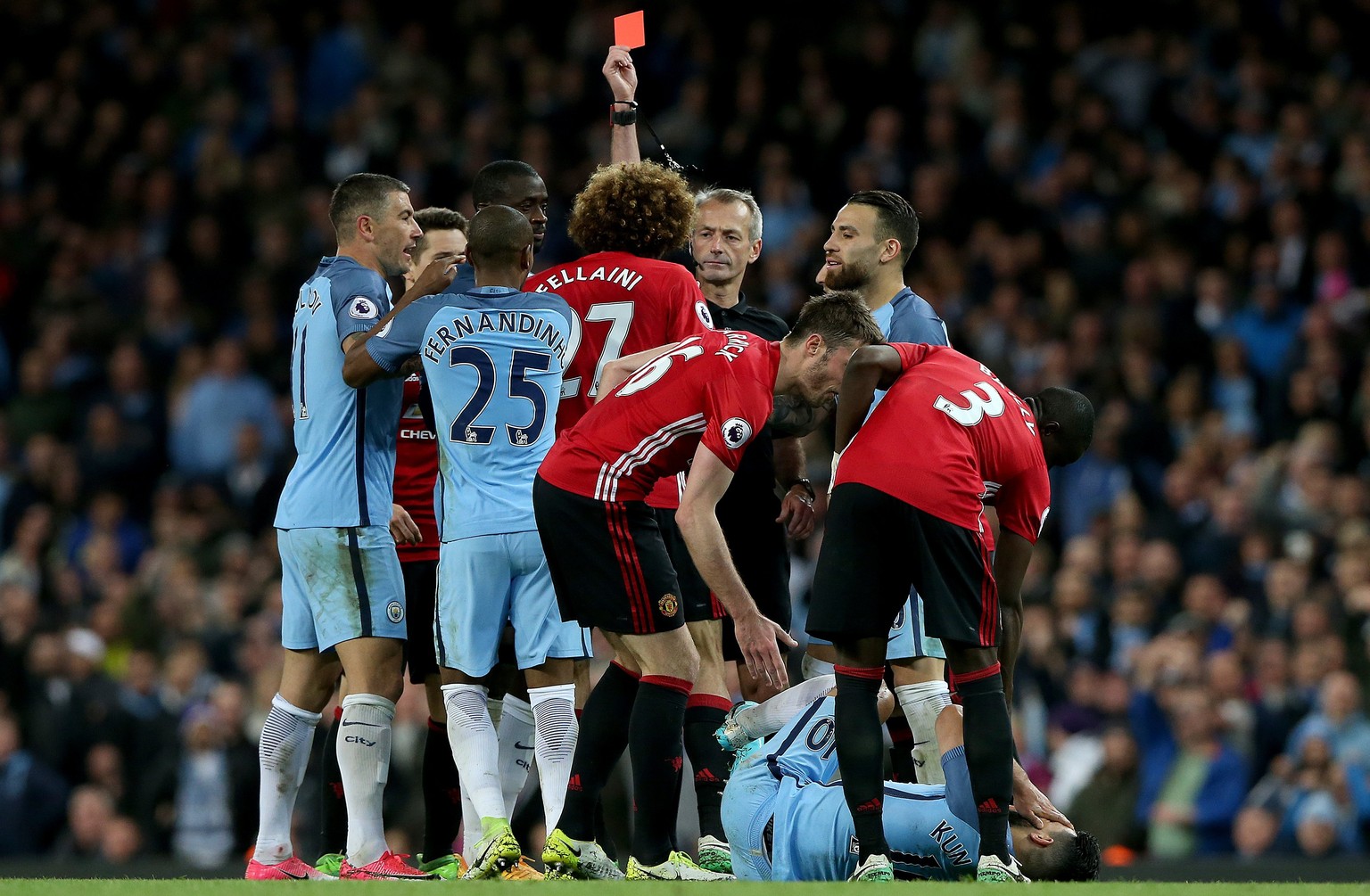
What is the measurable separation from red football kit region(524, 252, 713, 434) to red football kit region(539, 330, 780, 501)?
83cm

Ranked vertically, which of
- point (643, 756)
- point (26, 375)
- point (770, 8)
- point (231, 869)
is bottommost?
point (231, 869)

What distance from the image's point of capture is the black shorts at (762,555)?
7.53 metres

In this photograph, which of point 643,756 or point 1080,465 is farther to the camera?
point 1080,465

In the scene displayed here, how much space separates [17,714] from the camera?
12.9 meters

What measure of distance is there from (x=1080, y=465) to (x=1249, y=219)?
9.02 ft

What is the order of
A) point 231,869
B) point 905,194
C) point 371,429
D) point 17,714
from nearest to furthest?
1. point 371,429
2. point 231,869
3. point 17,714
4. point 905,194

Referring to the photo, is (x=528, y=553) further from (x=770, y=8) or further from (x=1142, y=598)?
(x=770, y=8)

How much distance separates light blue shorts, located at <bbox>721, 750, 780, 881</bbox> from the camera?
648cm

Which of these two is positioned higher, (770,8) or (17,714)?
(770,8)

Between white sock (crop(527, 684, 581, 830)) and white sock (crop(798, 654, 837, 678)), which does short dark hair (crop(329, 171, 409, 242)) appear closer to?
white sock (crop(527, 684, 581, 830))

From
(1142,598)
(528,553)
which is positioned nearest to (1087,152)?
(1142,598)

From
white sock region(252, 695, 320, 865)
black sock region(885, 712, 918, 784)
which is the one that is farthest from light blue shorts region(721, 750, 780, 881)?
white sock region(252, 695, 320, 865)

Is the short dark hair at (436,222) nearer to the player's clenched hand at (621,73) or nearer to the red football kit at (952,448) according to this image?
the player's clenched hand at (621,73)

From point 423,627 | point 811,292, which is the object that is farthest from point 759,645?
point 811,292
